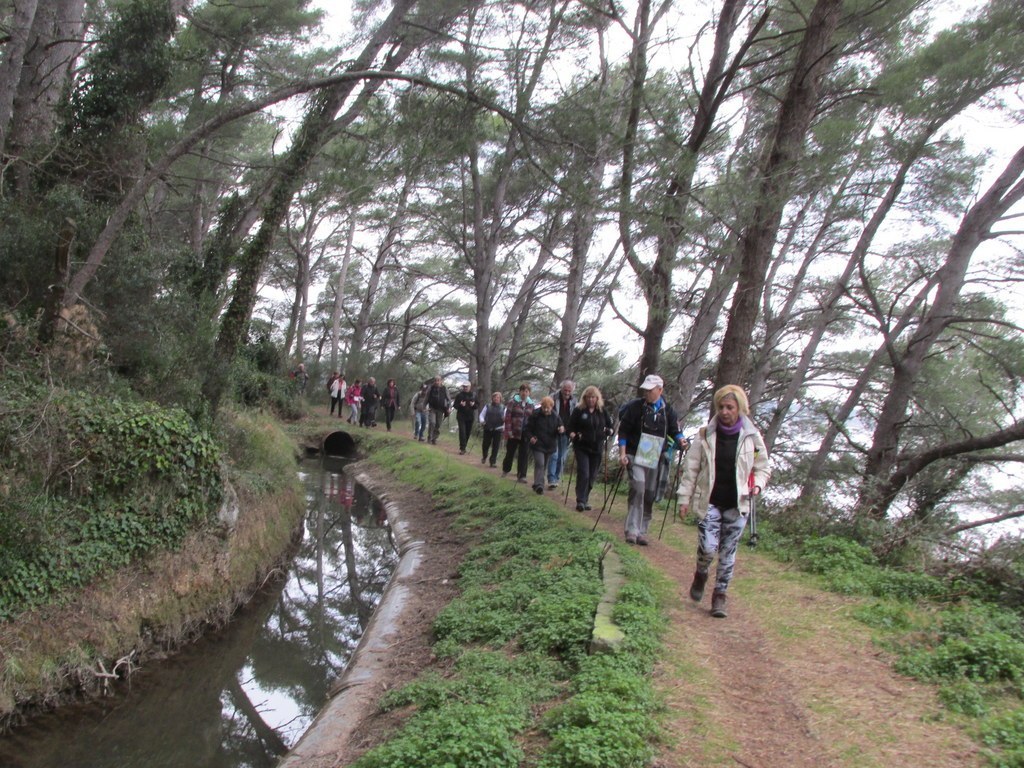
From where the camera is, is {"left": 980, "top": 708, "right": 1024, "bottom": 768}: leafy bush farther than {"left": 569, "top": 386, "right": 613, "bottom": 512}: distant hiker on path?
No

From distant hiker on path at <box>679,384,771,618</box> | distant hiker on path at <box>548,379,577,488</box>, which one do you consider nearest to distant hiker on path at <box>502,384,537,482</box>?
→ distant hiker on path at <box>548,379,577,488</box>

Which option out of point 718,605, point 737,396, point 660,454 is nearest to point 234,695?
point 718,605

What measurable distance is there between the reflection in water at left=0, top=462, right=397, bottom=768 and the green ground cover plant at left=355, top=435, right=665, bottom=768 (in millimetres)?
1714

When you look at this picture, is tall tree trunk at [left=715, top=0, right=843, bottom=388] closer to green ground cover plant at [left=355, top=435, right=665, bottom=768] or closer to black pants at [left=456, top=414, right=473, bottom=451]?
green ground cover plant at [left=355, top=435, right=665, bottom=768]

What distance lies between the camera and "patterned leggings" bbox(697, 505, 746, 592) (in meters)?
5.36

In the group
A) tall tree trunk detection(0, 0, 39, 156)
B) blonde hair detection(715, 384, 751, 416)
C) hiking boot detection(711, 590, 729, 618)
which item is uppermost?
tall tree trunk detection(0, 0, 39, 156)

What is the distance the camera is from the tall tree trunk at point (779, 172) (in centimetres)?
822

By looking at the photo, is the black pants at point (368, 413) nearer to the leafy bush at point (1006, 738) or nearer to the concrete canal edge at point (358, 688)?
the concrete canal edge at point (358, 688)

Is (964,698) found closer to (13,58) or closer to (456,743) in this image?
(456,743)

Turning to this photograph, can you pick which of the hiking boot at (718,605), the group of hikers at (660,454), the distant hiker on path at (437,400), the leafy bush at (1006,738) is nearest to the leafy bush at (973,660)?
the leafy bush at (1006,738)

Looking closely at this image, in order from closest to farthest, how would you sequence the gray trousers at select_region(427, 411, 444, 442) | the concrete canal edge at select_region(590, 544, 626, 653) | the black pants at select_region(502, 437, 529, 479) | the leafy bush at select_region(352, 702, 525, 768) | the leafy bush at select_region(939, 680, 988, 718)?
the leafy bush at select_region(352, 702, 525, 768) < the leafy bush at select_region(939, 680, 988, 718) < the concrete canal edge at select_region(590, 544, 626, 653) < the black pants at select_region(502, 437, 529, 479) < the gray trousers at select_region(427, 411, 444, 442)

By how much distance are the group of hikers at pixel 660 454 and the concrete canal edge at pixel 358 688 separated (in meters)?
2.65

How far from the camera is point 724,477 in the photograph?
538 centimetres

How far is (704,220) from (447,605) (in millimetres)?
5878
